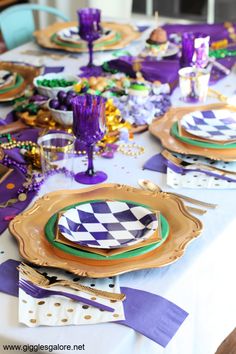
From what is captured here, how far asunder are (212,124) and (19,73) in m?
0.72

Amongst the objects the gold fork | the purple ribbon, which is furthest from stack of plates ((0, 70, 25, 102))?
the gold fork

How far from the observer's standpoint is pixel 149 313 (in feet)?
3.16

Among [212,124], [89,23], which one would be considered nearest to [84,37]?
[89,23]

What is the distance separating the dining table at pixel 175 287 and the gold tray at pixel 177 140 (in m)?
0.03

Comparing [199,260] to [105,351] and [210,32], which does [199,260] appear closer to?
[105,351]

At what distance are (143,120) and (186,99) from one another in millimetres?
237

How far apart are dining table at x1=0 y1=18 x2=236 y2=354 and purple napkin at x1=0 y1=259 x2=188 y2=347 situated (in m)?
0.01

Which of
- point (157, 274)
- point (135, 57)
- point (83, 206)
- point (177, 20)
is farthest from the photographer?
point (177, 20)

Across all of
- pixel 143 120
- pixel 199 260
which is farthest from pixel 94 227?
pixel 143 120

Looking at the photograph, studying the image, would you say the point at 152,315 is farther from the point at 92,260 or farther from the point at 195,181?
the point at 195,181

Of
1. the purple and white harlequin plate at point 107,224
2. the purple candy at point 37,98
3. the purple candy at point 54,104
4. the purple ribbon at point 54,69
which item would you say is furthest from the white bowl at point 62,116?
the purple ribbon at point 54,69

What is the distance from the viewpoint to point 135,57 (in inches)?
81.7

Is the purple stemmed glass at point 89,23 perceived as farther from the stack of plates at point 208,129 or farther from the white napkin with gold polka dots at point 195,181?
the white napkin with gold polka dots at point 195,181

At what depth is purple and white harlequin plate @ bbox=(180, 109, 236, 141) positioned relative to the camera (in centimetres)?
151
